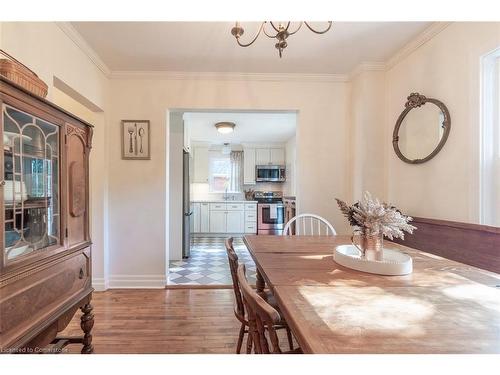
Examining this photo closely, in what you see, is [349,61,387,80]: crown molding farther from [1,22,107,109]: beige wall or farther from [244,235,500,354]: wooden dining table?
[1,22,107,109]: beige wall

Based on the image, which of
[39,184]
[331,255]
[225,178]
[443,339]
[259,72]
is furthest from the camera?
[225,178]

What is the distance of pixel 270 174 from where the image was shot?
6.60 metres

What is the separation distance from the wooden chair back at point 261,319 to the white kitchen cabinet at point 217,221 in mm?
5293

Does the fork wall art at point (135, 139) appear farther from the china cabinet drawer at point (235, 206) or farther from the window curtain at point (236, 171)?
the window curtain at point (236, 171)

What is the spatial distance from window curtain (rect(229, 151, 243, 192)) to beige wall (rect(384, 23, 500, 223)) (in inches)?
181

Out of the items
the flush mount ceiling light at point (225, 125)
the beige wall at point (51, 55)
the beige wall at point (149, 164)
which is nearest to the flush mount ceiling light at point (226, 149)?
the flush mount ceiling light at point (225, 125)

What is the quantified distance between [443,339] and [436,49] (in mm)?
2397

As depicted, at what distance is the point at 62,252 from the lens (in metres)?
1.38

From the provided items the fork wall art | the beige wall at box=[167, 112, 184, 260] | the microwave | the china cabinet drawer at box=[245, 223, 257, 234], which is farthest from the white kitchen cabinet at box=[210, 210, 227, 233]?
the fork wall art

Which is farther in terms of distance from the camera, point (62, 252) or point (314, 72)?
point (314, 72)

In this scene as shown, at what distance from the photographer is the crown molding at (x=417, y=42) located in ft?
6.89

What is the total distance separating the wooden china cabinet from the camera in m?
1.05

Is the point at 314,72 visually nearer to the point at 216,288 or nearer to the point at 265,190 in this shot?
the point at 216,288
